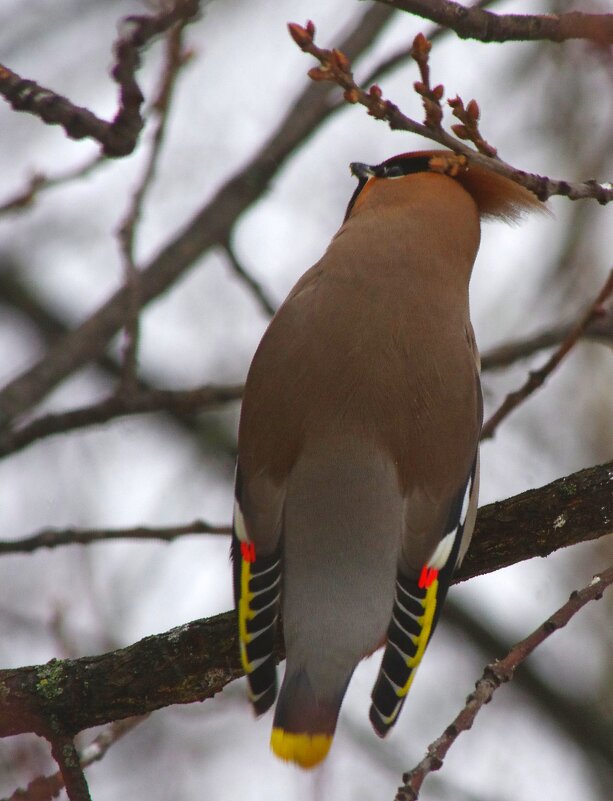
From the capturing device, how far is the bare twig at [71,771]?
9.75 feet

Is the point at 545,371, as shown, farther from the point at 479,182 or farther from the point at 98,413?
the point at 98,413

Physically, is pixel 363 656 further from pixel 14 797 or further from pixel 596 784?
pixel 596 784

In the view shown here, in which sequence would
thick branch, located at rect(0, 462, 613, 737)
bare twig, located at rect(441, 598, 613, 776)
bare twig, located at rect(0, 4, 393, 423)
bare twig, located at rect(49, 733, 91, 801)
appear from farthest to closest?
bare twig, located at rect(441, 598, 613, 776) → bare twig, located at rect(0, 4, 393, 423) → thick branch, located at rect(0, 462, 613, 737) → bare twig, located at rect(49, 733, 91, 801)

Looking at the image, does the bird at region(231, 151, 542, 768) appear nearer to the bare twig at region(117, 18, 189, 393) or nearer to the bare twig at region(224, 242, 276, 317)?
the bare twig at region(117, 18, 189, 393)

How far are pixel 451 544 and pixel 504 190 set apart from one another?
150 centimetres

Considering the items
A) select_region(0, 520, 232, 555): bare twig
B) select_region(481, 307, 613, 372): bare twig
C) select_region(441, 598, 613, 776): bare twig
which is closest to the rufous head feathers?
select_region(481, 307, 613, 372): bare twig

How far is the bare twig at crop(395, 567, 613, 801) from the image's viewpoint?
2520mm

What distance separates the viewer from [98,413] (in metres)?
4.45

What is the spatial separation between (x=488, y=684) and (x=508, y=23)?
1406 millimetres

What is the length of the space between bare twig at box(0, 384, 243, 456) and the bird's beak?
0.98 m

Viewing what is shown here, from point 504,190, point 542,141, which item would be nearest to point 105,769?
point 504,190

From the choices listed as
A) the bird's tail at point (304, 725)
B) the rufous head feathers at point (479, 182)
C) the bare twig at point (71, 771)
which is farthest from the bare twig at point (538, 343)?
the bare twig at point (71, 771)

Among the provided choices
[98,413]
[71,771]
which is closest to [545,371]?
[98,413]

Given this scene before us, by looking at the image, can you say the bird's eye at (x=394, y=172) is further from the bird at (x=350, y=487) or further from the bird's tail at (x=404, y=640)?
the bird's tail at (x=404, y=640)
